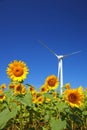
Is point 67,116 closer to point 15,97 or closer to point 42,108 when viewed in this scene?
point 15,97

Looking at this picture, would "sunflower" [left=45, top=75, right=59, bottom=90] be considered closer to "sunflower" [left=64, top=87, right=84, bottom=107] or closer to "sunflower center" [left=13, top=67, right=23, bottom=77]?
"sunflower" [left=64, top=87, right=84, bottom=107]

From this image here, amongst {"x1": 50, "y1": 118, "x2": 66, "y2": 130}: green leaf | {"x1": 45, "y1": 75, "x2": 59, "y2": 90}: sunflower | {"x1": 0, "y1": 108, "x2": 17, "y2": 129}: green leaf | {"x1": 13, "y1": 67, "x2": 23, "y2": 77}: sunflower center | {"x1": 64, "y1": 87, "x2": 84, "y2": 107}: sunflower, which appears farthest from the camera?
{"x1": 45, "y1": 75, "x2": 59, "y2": 90}: sunflower

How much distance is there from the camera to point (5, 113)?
5.69m

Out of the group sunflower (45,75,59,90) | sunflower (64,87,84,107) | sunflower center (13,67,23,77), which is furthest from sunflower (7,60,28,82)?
sunflower (45,75,59,90)

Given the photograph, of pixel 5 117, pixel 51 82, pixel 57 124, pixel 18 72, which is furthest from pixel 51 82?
pixel 5 117

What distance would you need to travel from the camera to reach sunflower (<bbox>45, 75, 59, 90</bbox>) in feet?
27.8

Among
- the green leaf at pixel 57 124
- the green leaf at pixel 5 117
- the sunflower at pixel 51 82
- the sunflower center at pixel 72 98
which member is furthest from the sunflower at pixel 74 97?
the green leaf at pixel 5 117

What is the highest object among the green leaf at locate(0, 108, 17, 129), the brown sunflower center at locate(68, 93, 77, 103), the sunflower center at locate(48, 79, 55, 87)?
the sunflower center at locate(48, 79, 55, 87)

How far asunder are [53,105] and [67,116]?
1.46 m

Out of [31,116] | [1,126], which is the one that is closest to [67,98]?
[31,116]

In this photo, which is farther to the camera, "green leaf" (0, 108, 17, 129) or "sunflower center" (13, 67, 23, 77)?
"sunflower center" (13, 67, 23, 77)

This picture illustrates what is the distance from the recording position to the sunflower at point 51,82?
8484 mm

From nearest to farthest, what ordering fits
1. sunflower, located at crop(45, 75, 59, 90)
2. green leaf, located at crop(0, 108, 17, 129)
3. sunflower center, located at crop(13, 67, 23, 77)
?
green leaf, located at crop(0, 108, 17, 129)
sunflower center, located at crop(13, 67, 23, 77)
sunflower, located at crop(45, 75, 59, 90)

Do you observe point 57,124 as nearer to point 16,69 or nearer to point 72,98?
point 72,98
